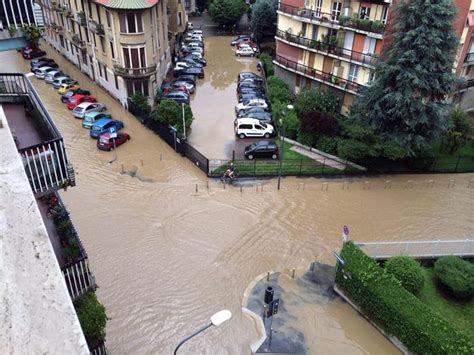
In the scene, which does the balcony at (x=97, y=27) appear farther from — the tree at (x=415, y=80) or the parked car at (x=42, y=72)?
the tree at (x=415, y=80)

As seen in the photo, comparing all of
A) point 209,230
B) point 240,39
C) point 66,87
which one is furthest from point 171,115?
point 240,39

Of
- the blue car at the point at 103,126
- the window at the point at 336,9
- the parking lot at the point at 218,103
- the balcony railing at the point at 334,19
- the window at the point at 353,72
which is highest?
the window at the point at 336,9

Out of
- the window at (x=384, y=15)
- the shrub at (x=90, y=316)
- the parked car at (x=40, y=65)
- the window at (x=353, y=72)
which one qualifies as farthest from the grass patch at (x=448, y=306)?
the parked car at (x=40, y=65)

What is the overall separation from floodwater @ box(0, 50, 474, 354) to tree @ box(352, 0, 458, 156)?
3.20 meters

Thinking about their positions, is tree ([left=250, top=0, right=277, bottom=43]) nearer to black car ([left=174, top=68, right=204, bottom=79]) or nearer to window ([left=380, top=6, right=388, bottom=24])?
black car ([left=174, top=68, right=204, bottom=79])

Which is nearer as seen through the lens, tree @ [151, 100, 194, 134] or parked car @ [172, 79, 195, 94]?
tree @ [151, 100, 194, 134]

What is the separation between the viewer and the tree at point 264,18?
163ft

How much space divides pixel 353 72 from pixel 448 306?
60.2 ft

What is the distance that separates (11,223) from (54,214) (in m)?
6.40

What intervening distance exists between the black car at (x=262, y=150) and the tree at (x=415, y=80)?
5606mm

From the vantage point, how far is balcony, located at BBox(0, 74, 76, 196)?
10.3 meters

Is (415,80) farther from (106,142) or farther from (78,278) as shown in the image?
(78,278)

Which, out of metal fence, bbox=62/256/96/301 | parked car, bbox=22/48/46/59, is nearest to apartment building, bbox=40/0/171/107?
parked car, bbox=22/48/46/59

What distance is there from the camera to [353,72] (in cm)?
3028
